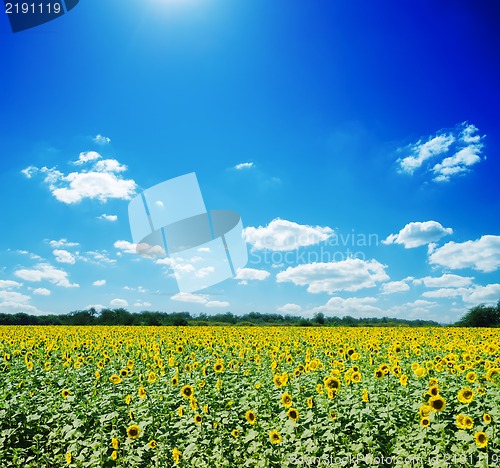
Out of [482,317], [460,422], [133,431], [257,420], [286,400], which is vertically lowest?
[482,317]

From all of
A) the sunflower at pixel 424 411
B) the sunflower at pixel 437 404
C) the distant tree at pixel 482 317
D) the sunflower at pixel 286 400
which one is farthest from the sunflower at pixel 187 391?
the distant tree at pixel 482 317

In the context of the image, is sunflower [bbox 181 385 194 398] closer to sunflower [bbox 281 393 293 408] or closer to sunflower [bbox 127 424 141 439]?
sunflower [bbox 127 424 141 439]

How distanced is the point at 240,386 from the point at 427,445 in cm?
399

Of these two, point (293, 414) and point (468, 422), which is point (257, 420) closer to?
point (293, 414)

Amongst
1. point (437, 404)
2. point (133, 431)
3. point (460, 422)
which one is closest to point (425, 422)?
point (437, 404)

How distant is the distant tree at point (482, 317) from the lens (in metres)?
51.1

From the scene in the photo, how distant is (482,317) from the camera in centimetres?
5138

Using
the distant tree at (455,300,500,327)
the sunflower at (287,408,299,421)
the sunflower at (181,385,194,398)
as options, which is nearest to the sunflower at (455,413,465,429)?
the sunflower at (287,408,299,421)

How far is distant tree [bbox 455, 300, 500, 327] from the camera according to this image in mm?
51125

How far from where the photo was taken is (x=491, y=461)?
5371mm

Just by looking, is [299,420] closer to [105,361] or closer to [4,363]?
[105,361]

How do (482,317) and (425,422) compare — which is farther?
(482,317)

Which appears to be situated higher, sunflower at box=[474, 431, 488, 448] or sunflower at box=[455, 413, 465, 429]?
sunflower at box=[455, 413, 465, 429]

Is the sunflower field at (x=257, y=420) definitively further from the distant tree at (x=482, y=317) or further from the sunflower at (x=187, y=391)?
the distant tree at (x=482, y=317)
